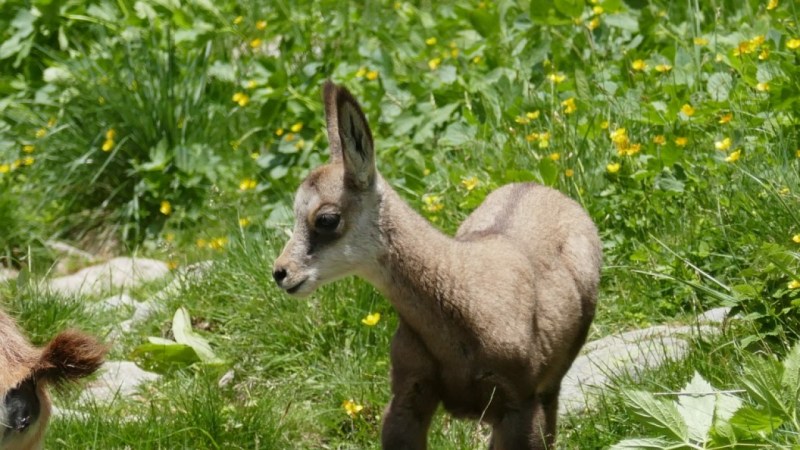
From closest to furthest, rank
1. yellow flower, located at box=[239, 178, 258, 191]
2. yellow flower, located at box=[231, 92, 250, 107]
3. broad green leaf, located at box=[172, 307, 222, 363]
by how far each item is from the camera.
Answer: broad green leaf, located at box=[172, 307, 222, 363] < yellow flower, located at box=[239, 178, 258, 191] < yellow flower, located at box=[231, 92, 250, 107]

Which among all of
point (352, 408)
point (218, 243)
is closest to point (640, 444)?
point (352, 408)

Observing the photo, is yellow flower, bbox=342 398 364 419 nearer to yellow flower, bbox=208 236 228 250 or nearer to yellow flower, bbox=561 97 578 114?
yellow flower, bbox=208 236 228 250

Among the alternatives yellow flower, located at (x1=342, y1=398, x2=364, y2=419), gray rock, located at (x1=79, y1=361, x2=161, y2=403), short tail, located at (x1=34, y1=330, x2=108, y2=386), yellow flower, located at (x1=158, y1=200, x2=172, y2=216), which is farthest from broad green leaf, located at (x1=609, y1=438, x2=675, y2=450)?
yellow flower, located at (x1=158, y1=200, x2=172, y2=216)

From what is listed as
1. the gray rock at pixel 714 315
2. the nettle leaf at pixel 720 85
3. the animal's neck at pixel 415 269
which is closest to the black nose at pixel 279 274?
the animal's neck at pixel 415 269

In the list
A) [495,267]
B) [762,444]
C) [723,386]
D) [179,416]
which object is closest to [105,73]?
[179,416]

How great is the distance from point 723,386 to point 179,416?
2.29 m

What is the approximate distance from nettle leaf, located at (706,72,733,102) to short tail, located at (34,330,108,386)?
3.86 metres

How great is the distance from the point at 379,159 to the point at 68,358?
3.90 m

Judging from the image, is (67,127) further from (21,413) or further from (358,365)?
(21,413)

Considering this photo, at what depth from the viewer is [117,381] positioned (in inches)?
269

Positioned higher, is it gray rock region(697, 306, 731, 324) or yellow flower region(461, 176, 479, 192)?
gray rock region(697, 306, 731, 324)

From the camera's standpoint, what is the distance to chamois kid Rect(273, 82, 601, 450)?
17.0 ft

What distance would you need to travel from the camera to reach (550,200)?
6113mm

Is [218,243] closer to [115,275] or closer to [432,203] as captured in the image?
[115,275]
